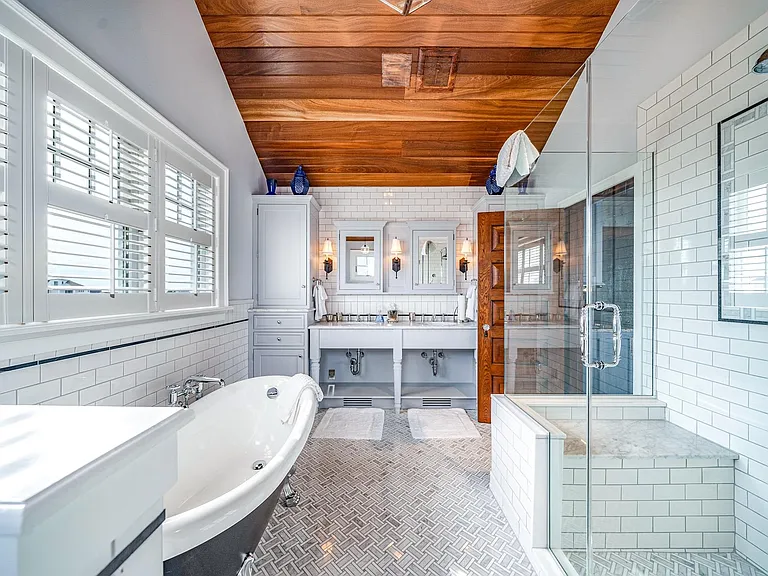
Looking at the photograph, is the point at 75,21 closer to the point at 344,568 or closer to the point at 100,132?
the point at 100,132

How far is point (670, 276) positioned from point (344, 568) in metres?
1.99

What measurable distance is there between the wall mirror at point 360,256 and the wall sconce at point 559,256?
2.22 m

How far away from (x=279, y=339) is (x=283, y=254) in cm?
85

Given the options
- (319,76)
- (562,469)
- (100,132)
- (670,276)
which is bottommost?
(562,469)

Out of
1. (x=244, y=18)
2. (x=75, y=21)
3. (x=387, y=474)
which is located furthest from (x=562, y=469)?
(x=244, y=18)

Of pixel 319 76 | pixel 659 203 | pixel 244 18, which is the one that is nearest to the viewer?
pixel 659 203

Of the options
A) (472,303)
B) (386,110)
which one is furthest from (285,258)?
(472,303)

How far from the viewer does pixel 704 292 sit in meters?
1.54

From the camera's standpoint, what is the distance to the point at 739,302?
1.38 m

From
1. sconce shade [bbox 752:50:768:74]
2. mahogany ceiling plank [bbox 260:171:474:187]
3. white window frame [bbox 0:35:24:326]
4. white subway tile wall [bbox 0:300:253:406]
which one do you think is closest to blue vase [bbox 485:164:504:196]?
mahogany ceiling plank [bbox 260:171:474:187]

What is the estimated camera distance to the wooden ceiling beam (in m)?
2.55

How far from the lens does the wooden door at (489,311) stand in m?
3.36

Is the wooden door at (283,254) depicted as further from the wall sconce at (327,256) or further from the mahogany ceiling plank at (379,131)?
the mahogany ceiling plank at (379,131)

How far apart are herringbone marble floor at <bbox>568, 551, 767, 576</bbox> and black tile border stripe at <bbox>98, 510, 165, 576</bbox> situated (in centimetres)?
163
